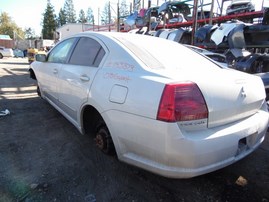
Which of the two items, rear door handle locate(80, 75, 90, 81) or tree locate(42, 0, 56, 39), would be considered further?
tree locate(42, 0, 56, 39)

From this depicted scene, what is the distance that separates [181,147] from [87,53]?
1847 mm

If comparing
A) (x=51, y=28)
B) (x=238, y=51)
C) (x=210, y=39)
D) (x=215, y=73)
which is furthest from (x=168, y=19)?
(x=51, y=28)

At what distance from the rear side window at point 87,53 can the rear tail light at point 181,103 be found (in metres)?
1.17

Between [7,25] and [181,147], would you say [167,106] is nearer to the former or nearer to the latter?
[181,147]

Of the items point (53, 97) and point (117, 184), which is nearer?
point (117, 184)

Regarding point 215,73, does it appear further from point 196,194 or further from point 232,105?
point 196,194

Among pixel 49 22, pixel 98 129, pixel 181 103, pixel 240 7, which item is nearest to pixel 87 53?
pixel 98 129

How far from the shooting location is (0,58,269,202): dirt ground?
2.33m

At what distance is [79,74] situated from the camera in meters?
3.02

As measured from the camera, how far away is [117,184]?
249 cm

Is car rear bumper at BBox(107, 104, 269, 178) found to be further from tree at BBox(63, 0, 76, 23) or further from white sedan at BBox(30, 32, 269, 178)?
tree at BBox(63, 0, 76, 23)

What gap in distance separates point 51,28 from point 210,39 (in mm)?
Result: 66524

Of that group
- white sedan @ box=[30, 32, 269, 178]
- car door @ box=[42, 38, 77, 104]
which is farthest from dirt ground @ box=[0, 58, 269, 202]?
car door @ box=[42, 38, 77, 104]

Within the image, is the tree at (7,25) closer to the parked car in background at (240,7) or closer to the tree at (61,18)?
the tree at (61,18)
